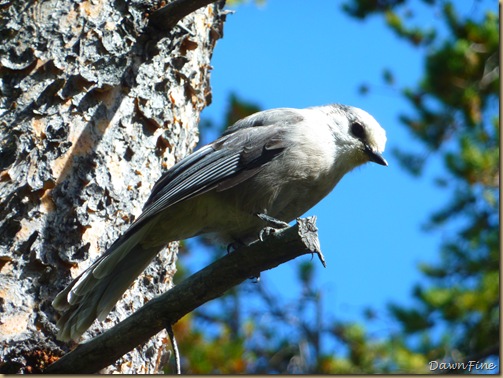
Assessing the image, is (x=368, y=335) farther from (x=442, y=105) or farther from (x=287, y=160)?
(x=287, y=160)

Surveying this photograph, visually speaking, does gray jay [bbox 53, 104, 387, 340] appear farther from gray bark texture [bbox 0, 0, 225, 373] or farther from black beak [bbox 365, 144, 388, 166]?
gray bark texture [bbox 0, 0, 225, 373]

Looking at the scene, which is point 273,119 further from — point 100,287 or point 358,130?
point 100,287

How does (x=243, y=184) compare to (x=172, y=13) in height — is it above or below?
below

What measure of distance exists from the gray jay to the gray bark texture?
11cm

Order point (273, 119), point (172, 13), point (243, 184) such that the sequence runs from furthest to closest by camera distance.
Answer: point (273, 119) → point (243, 184) → point (172, 13)

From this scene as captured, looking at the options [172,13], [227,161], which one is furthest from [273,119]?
[172,13]

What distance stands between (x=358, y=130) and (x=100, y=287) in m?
1.96

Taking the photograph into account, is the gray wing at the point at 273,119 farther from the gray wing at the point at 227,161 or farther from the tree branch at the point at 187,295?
the tree branch at the point at 187,295

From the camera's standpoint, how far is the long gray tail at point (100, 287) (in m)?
3.05

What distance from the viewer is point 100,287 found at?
10.8 feet

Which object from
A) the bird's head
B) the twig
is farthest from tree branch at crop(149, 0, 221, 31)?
the twig

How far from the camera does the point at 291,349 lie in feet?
22.4

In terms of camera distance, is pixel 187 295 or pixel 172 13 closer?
pixel 187 295

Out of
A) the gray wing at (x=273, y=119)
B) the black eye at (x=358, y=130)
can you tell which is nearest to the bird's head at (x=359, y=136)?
the black eye at (x=358, y=130)
